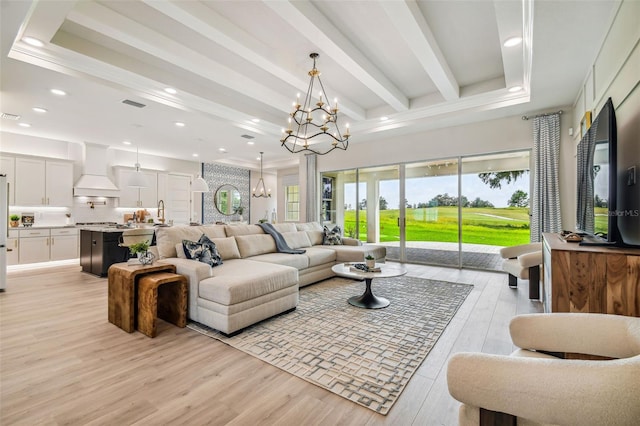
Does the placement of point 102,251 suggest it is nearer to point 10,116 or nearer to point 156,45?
point 10,116

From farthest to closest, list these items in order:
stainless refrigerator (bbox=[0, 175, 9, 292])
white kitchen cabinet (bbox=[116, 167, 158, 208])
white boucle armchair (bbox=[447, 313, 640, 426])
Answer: white kitchen cabinet (bbox=[116, 167, 158, 208]) < stainless refrigerator (bbox=[0, 175, 9, 292]) < white boucle armchair (bbox=[447, 313, 640, 426])

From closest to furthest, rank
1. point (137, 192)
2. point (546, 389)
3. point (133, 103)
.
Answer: point (546, 389)
point (133, 103)
point (137, 192)

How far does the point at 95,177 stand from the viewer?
22.5 ft

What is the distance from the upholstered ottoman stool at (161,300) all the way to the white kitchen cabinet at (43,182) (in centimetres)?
538

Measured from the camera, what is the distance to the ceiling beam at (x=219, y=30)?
253cm

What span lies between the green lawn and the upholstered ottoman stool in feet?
15.7

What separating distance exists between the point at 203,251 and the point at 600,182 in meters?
3.66

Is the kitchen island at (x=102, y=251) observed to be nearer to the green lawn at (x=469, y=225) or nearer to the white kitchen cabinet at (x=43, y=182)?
the white kitchen cabinet at (x=43, y=182)

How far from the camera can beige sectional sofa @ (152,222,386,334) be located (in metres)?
2.62

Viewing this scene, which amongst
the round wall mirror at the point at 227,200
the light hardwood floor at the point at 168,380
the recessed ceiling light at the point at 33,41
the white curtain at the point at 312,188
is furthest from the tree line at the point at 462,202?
the recessed ceiling light at the point at 33,41

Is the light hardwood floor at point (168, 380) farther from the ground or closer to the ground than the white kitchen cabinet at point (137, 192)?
closer to the ground

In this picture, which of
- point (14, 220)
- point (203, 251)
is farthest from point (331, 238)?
point (14, 220)

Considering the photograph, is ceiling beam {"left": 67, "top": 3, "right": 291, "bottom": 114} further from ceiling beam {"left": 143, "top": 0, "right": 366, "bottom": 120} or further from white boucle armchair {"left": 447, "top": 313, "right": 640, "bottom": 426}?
white boucle armchair {"left": 447, "top": 313, "right": 640, "bottom": 426}

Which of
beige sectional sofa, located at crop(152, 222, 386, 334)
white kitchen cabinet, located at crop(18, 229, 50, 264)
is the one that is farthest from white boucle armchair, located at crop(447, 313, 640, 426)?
white kitchen cabinet, located at crop(18, 229, 50, 264)
